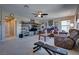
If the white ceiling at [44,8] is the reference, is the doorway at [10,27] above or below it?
below

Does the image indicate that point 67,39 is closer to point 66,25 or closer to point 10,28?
point 66,25

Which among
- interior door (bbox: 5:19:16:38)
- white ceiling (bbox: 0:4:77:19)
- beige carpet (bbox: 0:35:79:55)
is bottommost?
beige carpet (bbox: 0:35:79:55)

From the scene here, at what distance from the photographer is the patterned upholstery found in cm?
248

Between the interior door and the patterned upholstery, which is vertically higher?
the interior door

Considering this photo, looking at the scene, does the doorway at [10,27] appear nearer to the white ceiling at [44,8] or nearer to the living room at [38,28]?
the living room at [38,28]

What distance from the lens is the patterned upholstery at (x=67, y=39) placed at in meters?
2.48

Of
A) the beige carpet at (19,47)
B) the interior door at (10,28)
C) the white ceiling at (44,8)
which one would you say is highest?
the white ceiling at (44,8)

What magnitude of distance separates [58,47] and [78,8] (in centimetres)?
96

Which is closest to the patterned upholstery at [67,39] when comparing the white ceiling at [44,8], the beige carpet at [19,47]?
the beige carpet at [19,47]

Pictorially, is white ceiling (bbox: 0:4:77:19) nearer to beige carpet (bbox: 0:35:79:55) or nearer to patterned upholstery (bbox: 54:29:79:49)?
patterned upholstery (bbox: 54:29:79:49)

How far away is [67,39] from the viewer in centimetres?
251

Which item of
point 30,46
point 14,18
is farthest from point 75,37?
point 14,18

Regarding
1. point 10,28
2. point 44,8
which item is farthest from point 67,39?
point 10,28

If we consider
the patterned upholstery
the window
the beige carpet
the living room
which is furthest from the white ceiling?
the beige carpet
